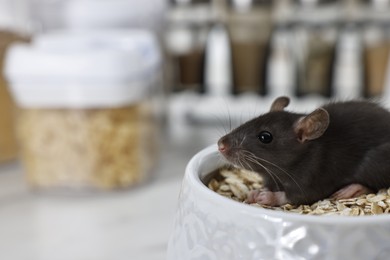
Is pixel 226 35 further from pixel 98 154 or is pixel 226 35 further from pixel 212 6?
pixel 98 154

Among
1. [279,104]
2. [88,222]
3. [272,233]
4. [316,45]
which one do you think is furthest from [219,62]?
[272,233]

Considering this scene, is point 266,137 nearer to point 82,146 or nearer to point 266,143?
point 266,143

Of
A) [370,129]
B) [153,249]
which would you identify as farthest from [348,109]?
[153,249]

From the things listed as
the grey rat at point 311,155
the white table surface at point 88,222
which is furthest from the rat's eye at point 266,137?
the white table surface at point 88,222

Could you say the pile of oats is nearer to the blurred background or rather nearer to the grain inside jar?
the blurred background

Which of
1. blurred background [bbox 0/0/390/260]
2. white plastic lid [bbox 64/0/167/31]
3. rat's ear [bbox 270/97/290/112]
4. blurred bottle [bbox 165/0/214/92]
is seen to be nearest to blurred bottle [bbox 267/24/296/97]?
blurred background [bbox 0/0/390/260]

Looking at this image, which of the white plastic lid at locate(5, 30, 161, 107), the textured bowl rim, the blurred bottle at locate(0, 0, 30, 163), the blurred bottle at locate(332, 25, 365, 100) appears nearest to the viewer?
the textured bowl rim
